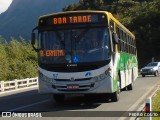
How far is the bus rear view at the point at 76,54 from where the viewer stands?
52.7ft

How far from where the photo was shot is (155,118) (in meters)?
12.7

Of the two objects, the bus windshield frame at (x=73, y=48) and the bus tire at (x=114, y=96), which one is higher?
the bus windshield frame at (x=73, y=48)

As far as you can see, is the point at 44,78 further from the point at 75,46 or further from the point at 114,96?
the point at 114,96

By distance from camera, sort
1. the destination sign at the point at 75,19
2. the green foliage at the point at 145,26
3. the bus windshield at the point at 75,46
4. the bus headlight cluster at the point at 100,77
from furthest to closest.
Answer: the green foliage at the point at 145,26 → the destination sign at the point at 75,19 → the bus windshield at the point at 75,46 → the bus headlight cluster at the point at 100,77

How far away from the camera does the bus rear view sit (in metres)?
16.1

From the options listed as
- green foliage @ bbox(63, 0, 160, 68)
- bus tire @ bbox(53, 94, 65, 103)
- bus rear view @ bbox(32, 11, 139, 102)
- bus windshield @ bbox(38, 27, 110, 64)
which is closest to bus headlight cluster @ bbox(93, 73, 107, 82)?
bus rear view @ bbox(32, 11, 139, 102)

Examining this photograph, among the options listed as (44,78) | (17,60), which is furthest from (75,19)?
(17,60)

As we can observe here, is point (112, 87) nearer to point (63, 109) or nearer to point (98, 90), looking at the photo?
point (98, 90)

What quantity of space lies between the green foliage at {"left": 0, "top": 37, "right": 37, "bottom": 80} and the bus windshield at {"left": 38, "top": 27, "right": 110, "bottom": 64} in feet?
97.5

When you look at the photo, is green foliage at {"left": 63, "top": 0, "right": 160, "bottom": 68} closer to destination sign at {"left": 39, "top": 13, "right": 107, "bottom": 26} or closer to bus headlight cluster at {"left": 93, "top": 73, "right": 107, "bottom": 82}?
destination sign at {"left": 39, "top": 13, "right": 107, "bottom": 26}

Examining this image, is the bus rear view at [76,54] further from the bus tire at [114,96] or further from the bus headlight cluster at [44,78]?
the bus tire at [114,96]

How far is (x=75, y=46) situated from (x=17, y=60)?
3566 centimetres

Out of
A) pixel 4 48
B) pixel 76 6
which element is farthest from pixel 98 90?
pixel 76 6

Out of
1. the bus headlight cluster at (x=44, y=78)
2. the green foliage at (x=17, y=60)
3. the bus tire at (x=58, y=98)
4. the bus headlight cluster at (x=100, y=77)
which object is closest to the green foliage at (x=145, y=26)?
the green foliage at (x=17, y=60)
